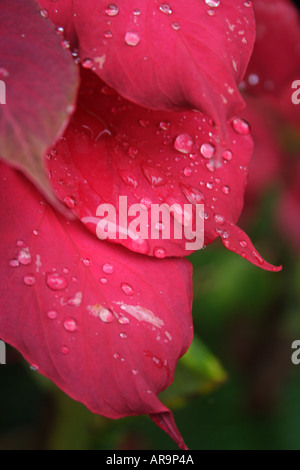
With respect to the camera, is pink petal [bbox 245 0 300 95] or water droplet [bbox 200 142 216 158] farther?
pink petal [bbox 245 0 300 95]

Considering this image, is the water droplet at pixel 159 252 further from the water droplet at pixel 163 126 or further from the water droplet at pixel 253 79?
the water droplet at pixel 253 79

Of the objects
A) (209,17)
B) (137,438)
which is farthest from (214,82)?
(137,438)

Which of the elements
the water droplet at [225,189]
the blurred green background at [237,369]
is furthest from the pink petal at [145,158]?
the blurred green background at [237,369]

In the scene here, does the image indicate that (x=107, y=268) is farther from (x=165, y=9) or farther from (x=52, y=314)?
(x=165, y=9)

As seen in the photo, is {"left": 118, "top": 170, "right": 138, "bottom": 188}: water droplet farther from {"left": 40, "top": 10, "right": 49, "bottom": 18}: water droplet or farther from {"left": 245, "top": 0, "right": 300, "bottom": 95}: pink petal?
{"left": 245, "top": 0, "right": 300, "bottom": 95}: pink petal

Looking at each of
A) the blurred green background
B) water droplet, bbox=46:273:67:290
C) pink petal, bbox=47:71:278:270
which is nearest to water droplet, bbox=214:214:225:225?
pink petal, bbox=47:71:278:270

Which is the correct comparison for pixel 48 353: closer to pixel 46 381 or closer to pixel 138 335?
pixel 138 335

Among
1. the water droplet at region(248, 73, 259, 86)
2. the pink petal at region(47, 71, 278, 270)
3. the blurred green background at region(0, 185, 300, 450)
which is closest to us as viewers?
the pink petal at region(47, 71, 278, 270)
